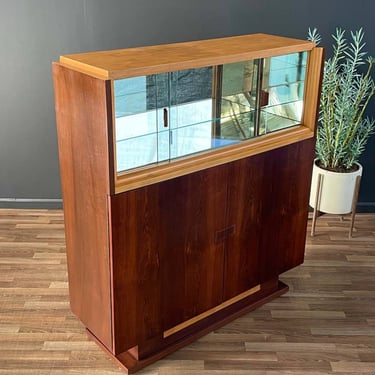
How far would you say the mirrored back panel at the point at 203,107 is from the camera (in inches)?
87.3

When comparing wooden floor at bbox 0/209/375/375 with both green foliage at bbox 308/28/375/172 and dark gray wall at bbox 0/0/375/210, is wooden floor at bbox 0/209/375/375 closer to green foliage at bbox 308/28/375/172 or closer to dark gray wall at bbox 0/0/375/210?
green foliage at bbox 308/28/375/172

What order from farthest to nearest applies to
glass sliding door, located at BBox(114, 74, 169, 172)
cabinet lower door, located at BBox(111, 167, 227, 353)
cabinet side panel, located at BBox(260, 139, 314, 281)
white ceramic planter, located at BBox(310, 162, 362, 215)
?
white ceramic planter, located at BBox(310, 162, 362, 215)
cabinet side panel, located at BBox(260, 139, 314, 281)
cabinet lower door, located at BBox(111, 167, 227, 353)
glass sliding door, located at BBox(114, 74, 169, 172)

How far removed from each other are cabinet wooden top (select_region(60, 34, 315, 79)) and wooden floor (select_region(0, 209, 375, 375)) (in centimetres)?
131

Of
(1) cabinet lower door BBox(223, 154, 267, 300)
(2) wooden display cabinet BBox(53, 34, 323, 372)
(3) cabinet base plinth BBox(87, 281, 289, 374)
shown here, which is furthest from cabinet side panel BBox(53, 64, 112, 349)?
(1) cabinet lower door BBox(223, 154, 267, 300)

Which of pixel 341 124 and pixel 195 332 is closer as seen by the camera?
pixel 195 332

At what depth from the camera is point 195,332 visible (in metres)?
2.77

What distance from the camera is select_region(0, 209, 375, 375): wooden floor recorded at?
2.60 meters

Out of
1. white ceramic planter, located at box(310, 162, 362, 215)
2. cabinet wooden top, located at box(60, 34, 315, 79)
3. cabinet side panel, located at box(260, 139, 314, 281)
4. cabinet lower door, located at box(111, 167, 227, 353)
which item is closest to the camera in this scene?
cabinet wooden top, located at box(60, 34, 315, 79)

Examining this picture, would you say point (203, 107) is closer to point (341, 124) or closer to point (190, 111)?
point (190, 111)

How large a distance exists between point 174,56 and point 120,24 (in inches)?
56.7

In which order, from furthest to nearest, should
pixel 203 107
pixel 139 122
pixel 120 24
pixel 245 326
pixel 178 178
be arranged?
1. pixel 120 24
2. pixel 245 326
3. pixel 203 107
4. pixel 178 178
5. pixel 139 122

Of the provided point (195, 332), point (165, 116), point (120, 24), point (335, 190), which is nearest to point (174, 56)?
point (165, 116)

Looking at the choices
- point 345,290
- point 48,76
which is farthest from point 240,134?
point 48,76

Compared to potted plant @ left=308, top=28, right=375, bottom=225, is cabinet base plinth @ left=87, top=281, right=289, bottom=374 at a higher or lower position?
Answer: lower
